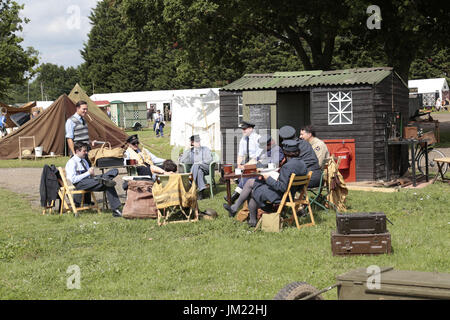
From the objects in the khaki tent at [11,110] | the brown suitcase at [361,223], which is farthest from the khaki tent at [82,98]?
the brown suitcase at [361,223]

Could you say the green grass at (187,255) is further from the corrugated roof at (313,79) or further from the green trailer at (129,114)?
the green trailer at (129,114)

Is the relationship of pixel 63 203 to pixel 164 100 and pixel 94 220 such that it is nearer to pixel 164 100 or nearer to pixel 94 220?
pixel 94 220

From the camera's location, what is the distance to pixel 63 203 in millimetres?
10195

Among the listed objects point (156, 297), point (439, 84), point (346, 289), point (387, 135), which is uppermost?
point (439, 84)

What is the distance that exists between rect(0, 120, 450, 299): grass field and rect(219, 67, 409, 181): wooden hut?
390cm

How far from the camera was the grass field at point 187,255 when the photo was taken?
5.66 metres

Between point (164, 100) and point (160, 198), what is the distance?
4576 cm

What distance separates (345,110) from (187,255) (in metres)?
7.95

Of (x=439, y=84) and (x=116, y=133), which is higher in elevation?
(x=439, y=84)

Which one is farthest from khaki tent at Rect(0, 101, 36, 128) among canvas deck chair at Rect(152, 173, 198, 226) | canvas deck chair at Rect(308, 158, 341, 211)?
canvas deck chair at Rect(308, 158, 341, 211)

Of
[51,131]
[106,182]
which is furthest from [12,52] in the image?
[106,182]

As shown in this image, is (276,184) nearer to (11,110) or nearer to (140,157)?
(140,157)

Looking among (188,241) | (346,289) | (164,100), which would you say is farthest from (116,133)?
(164,100)
